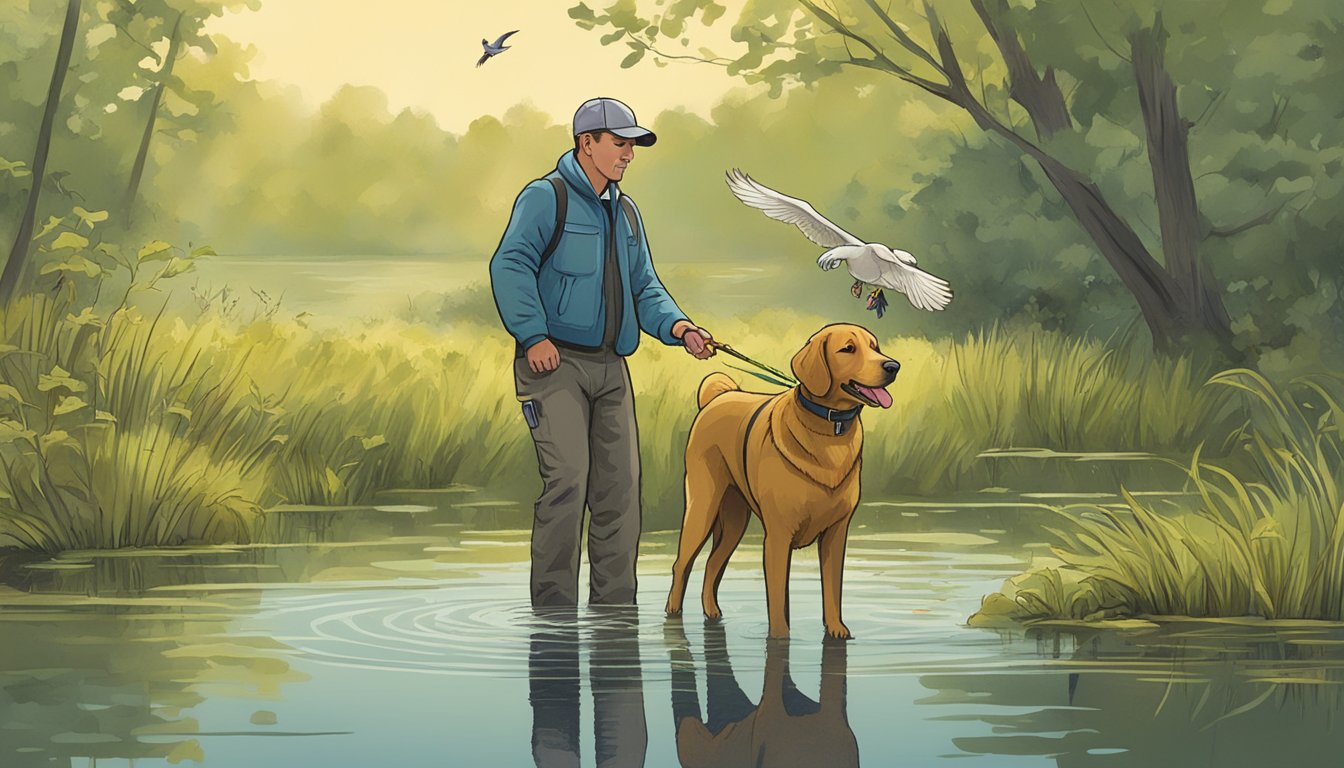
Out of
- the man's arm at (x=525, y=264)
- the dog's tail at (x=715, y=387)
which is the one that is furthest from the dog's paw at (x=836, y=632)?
the man's arm at (x=525, y=264)

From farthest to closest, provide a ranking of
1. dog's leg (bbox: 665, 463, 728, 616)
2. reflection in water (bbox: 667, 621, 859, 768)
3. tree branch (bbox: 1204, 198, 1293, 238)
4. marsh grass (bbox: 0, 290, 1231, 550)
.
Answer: tree branch (bbox: 1204, 198, 1293, 238), marsh grass (bbox: 0, 290, 1231, 550), dog's leg (bbox: 665, 463, 728, 616), reflection in water (bbox: 667, 621, 859, 768)

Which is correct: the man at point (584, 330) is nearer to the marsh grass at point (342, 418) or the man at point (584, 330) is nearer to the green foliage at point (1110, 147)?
the marsh grass at point (342, 418)

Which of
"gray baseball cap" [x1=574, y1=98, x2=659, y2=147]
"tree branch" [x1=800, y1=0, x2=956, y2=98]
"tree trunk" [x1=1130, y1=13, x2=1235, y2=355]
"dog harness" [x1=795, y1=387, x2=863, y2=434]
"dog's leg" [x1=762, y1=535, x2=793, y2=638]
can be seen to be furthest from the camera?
"tree branch" [x1=800, y1=0, x2=956, y2=98]

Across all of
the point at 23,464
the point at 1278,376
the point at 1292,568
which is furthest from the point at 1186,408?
the point at 23,464

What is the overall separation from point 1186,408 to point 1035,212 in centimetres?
363

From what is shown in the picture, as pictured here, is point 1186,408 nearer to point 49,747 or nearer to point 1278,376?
point 1278,376

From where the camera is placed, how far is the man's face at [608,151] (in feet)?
31.0

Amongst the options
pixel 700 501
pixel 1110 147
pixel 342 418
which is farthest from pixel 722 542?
pixel 1110 147

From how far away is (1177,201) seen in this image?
59.2 ft

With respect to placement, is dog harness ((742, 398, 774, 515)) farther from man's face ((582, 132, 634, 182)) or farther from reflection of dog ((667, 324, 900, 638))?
man's face ((582, 132, 634, 182))

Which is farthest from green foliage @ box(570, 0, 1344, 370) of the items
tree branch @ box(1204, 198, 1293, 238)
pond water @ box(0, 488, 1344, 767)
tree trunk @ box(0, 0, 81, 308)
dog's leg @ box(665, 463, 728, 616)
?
dog's leg @ box(665, 463, 728, 616)

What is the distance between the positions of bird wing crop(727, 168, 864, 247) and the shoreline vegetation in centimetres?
171

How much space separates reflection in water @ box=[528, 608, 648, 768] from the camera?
6.30 metres

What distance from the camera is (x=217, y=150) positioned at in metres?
50.5
